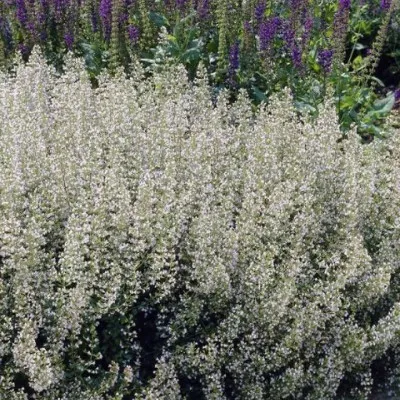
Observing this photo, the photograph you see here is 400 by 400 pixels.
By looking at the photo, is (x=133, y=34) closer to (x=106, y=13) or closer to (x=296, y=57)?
(x=106, y=13)

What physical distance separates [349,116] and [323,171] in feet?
6.37

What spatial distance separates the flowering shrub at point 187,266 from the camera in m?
3.66

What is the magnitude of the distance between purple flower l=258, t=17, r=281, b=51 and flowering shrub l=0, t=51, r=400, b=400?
1.76 metres

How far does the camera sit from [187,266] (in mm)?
4137

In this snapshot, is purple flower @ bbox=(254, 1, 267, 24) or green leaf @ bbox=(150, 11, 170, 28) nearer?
purple flower @ bbox=(254, 1, 267, 24)

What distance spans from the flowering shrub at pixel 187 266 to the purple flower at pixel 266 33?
1.76 m

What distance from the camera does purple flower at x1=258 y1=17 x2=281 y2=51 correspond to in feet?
21.4

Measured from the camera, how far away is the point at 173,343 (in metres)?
4.04

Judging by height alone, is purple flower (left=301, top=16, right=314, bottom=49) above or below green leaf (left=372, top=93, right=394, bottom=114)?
above

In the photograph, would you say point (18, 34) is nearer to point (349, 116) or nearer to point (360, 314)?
point (349, 116)

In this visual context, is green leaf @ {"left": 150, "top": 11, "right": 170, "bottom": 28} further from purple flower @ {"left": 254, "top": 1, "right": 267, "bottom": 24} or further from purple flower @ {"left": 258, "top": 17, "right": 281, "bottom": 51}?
purple flower @ {"left": 258, "top": 17, "right": 281, "bottom": 51}

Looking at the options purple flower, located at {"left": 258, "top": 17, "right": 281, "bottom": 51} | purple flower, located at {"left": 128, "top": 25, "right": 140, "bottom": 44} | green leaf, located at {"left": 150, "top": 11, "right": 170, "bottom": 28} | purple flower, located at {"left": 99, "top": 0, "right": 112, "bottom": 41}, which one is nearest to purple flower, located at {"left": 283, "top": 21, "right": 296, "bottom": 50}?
purple flower, located at {"left": 258, "top": 17, "right": 281, "bottom": 51}

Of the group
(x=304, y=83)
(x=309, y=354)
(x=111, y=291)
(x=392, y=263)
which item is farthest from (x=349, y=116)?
(x=111, y=291)

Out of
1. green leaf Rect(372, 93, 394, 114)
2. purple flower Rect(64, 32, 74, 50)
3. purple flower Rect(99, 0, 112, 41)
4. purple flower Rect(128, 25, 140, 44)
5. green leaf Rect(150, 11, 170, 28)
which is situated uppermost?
purple flower Rect(99, 0, 112, 41)
